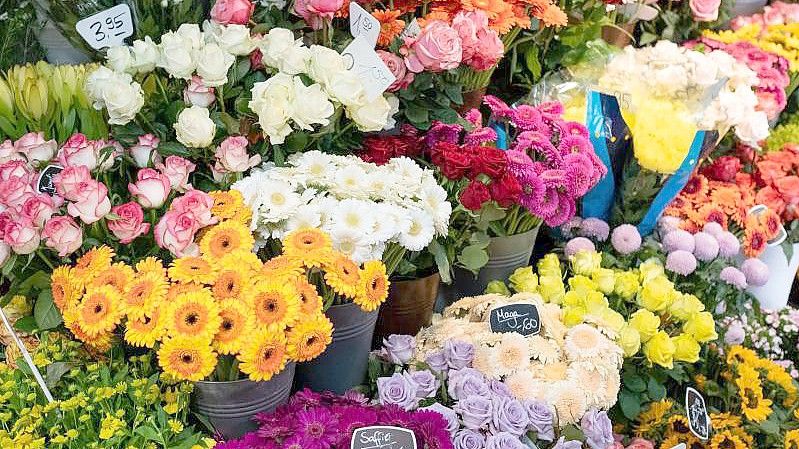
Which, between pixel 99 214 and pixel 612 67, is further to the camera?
pixel 612 67

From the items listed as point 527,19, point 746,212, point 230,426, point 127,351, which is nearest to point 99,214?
point 127,351

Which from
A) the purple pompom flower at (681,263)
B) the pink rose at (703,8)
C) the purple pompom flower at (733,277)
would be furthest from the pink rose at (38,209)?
the pink rose at (703,8)

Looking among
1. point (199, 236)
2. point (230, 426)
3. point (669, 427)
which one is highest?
point (199, 236)

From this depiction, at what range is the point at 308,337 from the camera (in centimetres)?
129

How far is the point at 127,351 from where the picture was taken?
152cm

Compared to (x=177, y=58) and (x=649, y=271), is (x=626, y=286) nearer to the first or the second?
(x=649, y=271)

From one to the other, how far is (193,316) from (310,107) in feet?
1.72

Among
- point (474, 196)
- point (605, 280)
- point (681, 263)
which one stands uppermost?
point (474, 196)

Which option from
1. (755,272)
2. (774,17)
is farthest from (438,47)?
(774,17)

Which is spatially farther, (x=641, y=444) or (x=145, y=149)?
(x=641, y=444)

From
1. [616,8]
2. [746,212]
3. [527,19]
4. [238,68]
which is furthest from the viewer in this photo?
[616,8]

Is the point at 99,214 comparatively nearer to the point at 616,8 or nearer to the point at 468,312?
the point at 468,312

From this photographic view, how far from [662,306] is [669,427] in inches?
11.4

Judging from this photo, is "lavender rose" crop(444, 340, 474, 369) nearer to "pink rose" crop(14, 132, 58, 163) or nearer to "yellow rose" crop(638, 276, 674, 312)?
"yellow rose" crop(638, 276, 674, 312)
